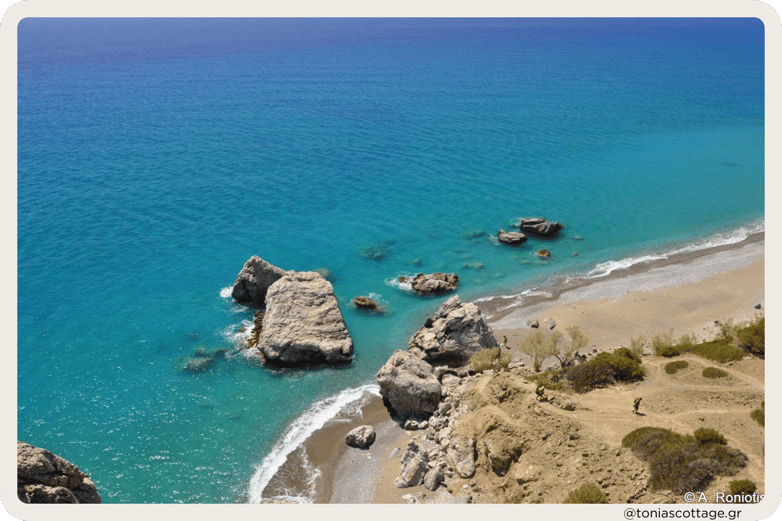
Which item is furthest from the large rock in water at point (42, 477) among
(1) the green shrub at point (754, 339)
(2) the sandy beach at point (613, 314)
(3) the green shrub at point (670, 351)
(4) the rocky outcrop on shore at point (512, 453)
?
(1) the green shrub at point (754, 339)

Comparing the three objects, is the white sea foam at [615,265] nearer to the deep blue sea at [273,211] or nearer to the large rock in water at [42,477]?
the deep blue sea at [273,211]

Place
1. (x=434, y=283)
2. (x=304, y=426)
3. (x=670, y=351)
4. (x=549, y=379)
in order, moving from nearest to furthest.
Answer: (x=549, y=379), (x=670, y=351), (x=304, y=426), (x=434, y=283)

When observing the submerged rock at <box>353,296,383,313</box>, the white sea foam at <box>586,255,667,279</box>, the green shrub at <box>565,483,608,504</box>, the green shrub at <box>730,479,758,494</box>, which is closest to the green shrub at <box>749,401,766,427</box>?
the green shrub at <box>730,479,758,494</box>

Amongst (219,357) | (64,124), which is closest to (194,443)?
(219,357)

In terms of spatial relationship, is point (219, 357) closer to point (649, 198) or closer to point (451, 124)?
point (649, 198)

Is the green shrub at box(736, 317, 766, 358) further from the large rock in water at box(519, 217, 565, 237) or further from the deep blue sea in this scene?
the large rock in water at box(519, 217, 565, 237)

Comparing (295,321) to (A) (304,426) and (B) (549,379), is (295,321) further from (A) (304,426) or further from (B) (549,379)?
(B) (549,379)

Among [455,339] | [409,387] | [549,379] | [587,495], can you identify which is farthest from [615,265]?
[587,495]
